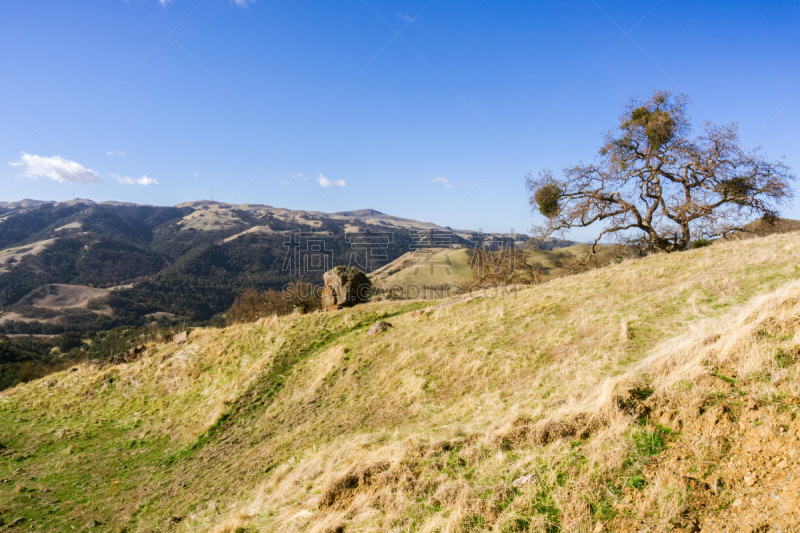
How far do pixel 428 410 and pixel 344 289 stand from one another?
14533 millimetres

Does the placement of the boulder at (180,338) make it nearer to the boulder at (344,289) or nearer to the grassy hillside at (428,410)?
the grassy hillside at (428,410)

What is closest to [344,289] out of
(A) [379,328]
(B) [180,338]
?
(A) [379,328]

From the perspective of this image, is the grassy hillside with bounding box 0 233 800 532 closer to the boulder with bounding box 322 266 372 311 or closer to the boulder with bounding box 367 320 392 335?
the boulder with bounding box 367 320 392 335

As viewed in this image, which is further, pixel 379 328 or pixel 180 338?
pixel 180 338

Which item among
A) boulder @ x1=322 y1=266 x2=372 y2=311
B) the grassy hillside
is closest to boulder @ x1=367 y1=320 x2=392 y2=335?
the grassy hillside

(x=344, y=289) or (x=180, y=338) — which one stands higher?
(x=344, y=289)

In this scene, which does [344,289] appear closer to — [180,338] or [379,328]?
[379,328]

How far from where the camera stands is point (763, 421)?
4121 mm

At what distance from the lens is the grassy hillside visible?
4609 mm

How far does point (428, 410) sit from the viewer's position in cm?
917

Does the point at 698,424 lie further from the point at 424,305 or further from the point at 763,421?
the point at 424,305

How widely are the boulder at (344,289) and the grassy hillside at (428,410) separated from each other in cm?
251

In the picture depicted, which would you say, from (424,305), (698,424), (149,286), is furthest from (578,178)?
(149,286)

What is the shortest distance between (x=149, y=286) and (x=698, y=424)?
608 ft
